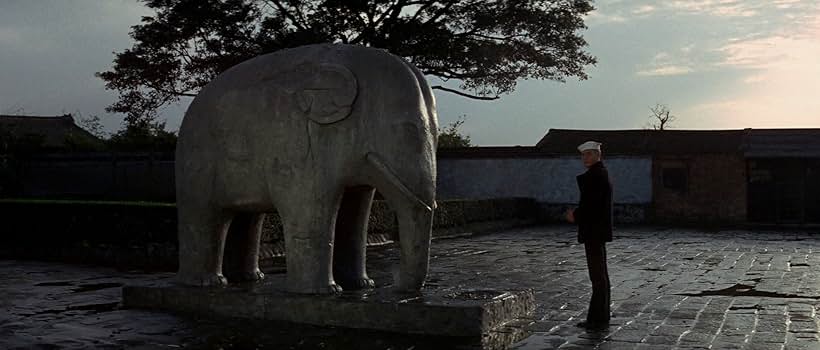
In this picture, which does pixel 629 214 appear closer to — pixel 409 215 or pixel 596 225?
pixel 596 225

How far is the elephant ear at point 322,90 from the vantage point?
637 cm

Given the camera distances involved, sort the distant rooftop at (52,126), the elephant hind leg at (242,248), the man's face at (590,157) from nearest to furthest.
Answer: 1. the man's face at (590,157)
2. the elephant hind leg at (242,248)
3. the distant rooftop at (52,126)

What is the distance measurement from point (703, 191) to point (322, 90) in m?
20.6

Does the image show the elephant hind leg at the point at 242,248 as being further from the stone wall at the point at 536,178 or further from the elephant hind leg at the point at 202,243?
the stone wall at the point at 536,178

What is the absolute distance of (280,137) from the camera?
657cm

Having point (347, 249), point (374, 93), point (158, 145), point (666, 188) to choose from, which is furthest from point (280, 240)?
point (666, 188)

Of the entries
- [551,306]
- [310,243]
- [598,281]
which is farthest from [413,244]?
[551,306]

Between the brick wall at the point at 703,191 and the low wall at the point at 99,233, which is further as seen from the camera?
the brick wall at the point at 703,191

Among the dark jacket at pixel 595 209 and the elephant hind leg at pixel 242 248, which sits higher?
the dark jacket at pixel 595 209

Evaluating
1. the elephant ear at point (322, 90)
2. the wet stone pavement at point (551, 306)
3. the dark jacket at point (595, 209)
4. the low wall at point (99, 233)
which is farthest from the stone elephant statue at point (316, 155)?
the low wall at point (99, 233)

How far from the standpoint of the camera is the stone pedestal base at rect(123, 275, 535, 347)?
19.6ft

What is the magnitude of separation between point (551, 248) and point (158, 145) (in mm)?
14662

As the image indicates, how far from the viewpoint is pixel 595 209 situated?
650 centimetres

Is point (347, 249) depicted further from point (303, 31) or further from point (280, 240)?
point (303, 31)
